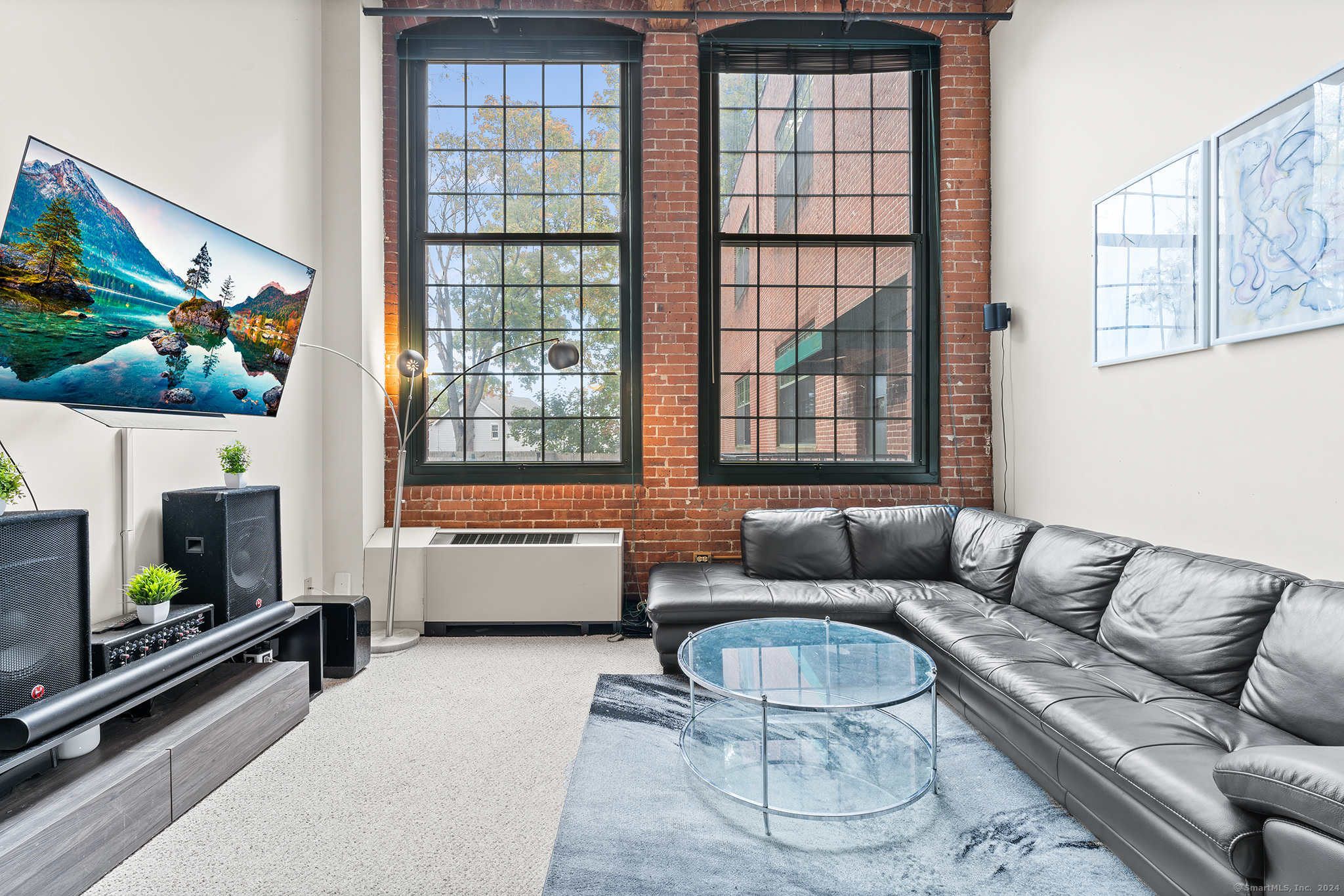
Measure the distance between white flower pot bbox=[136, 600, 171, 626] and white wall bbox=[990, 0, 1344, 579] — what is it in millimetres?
4043

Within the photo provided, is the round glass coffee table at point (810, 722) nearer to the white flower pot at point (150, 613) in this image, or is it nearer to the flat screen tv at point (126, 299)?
the white flower pot at point (150, 613)

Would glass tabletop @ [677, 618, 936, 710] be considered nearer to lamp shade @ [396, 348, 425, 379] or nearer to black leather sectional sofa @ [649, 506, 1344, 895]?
black leather sectional sofa @ [649, 506, 1344, 895]

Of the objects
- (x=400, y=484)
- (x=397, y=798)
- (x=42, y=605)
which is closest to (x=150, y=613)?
(x=42, y=605)

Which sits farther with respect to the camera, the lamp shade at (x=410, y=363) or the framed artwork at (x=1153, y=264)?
the lamp shade at (x=410, y=363)

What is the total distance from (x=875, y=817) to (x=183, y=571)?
275 centimetres

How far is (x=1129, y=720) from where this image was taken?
6.15 feet

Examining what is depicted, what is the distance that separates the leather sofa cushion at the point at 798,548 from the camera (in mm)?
3885

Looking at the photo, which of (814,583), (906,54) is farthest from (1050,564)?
(906,54)

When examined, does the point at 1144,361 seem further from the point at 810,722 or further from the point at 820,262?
the point at 810,722

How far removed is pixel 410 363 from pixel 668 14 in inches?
107

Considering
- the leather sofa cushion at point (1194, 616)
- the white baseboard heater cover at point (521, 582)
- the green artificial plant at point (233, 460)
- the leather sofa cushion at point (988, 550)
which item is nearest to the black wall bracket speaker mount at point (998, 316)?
the leather sofa cushion at point (988, 550)

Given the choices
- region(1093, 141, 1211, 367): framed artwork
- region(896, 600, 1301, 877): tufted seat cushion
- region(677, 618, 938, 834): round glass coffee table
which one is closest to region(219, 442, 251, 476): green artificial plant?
region(677, 618, 938, 834): round glass coffee table

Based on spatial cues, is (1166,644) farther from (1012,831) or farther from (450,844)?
(450,844)

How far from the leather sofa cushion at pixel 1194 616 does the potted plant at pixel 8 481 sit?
3.63 meters
